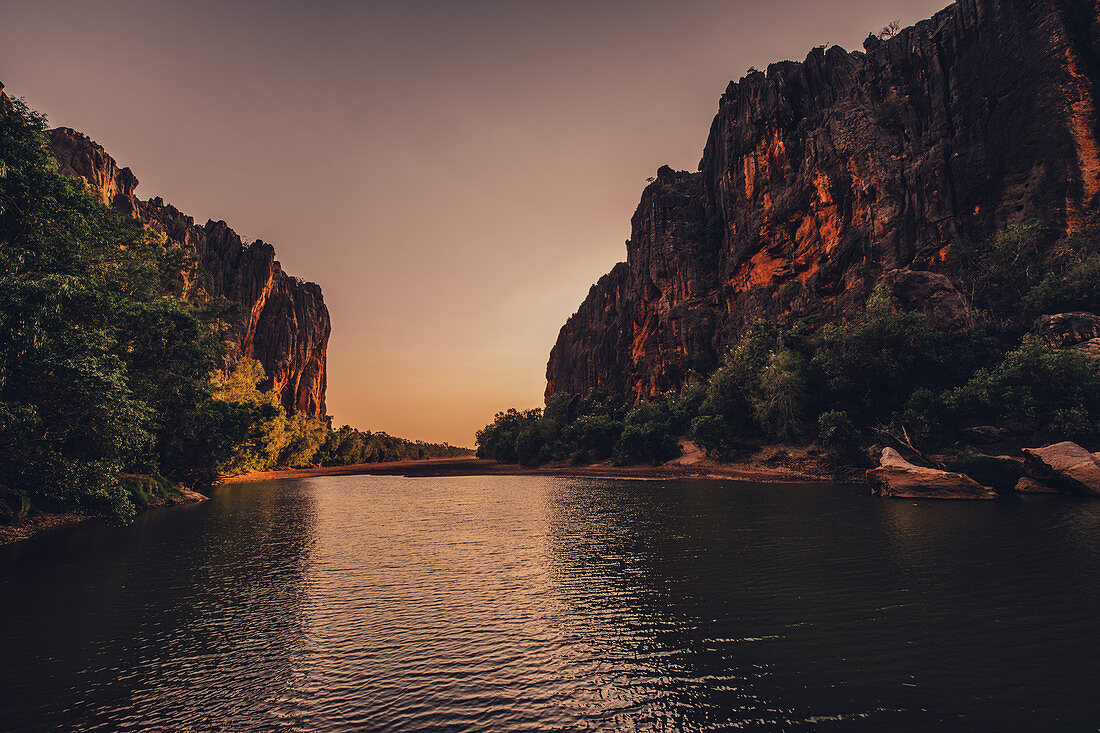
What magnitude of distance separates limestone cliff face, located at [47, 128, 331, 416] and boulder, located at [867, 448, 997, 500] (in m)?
114

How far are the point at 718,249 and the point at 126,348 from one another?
9780 centimetres

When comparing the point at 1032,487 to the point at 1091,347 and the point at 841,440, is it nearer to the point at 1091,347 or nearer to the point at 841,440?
the point at 841,440

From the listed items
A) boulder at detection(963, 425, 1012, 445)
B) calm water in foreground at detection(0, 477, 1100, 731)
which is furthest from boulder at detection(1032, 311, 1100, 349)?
calm water in foreground at detection(0, 477, 1100, 731)

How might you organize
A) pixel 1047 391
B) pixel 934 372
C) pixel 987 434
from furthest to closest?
pixel 934 372
pixel 987 434
pixel 1047 391

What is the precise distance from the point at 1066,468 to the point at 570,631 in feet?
104

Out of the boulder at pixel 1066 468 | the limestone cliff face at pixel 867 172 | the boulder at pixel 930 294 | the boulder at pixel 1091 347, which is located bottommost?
the boulder at pixel 1066 468

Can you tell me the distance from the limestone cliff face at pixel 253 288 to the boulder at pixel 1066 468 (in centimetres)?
12029

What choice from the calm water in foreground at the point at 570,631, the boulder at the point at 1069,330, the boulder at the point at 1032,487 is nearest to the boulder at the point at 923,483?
the boulder at the point at 1032,487

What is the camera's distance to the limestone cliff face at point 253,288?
89.9 metres

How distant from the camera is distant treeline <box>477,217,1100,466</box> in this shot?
101 ft

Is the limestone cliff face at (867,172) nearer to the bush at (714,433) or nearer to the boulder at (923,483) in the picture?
the bush at (714,433)

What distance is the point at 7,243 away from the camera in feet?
58.5

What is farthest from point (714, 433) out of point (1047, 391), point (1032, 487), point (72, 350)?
point (72, 350)

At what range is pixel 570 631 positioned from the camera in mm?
9477
